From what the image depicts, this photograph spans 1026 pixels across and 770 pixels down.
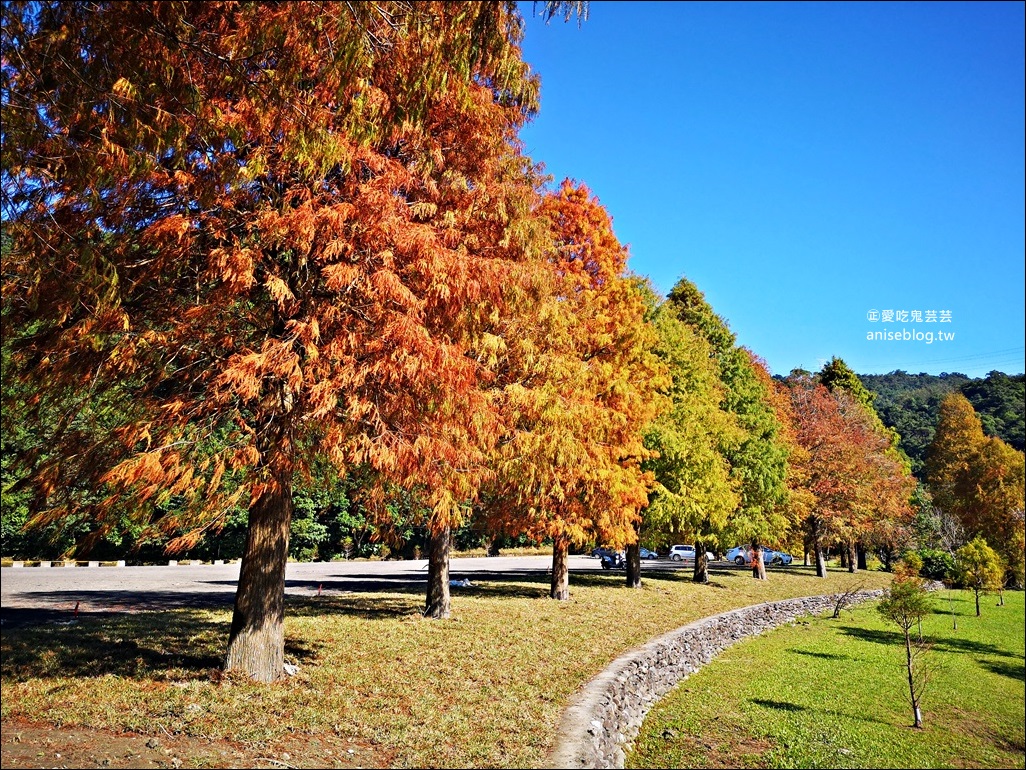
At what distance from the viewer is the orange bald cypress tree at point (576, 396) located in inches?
512

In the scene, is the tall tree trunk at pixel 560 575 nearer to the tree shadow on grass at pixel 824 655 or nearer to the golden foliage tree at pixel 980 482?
the tree shadow on grass at pixel 824 655

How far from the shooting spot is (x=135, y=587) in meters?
18.0

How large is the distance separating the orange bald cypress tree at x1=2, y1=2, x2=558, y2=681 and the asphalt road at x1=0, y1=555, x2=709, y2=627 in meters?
6.78

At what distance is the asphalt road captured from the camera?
1288cm

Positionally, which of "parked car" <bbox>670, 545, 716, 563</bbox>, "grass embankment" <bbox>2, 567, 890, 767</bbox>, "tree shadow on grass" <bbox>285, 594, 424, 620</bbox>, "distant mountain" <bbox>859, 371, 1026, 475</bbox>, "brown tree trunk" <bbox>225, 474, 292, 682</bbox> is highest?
"distant mountain" <bbox>859, 371, 1026, 475</bbox>

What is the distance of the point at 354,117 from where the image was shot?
5785 mm

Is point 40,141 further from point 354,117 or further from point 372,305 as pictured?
point 372,305

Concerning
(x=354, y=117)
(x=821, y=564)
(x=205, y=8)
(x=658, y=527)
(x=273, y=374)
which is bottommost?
(x=821, y=564)

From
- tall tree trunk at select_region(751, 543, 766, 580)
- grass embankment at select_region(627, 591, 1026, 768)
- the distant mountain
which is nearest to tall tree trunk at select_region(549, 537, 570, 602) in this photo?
grass embankment at select_region(627, 591, 1026, 768)

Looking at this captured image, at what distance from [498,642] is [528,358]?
17.2ft

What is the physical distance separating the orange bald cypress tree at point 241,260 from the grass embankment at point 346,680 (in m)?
1.14

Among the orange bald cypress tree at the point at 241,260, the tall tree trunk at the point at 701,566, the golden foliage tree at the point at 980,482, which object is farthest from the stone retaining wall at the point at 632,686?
the golden foliage tree at the point at 980,482

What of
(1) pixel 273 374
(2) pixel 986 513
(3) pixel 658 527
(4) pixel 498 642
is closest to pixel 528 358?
(4) pixel 498 642

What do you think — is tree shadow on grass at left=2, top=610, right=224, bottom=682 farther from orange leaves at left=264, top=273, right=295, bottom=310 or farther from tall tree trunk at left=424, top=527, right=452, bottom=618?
orange leaves at left=264, top=273, right=295, bottom=310
